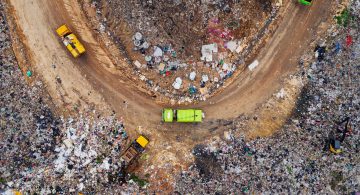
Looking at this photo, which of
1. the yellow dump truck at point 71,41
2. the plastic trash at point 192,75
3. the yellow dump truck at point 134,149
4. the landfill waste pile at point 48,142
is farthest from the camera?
the plastic trash at point 192,75

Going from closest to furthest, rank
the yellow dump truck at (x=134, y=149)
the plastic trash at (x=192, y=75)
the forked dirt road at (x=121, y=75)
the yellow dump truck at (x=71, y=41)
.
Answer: the yellow dump truck at (x=71, y=41) < the yellow dump truck at (x=134, y=149) < the forked dirt road at (x=121, y=75) < the plastic trash at (x=192, y=75)

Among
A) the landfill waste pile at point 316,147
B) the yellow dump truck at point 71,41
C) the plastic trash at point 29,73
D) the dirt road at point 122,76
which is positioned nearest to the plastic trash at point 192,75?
the dirt road at point 122,76

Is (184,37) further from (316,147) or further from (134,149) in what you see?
(316,147)

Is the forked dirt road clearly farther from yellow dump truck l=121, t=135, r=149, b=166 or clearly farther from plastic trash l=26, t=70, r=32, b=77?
yellow dump truck l=121, t=135, r=149, b=166

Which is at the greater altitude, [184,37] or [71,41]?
[71,41]

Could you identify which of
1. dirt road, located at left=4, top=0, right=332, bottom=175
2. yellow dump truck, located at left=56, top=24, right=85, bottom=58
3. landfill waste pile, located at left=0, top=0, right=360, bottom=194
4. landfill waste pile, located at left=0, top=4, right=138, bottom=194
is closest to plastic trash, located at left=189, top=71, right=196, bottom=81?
landfill waste pile, located at left=0, top=0, right=360, bottom=194

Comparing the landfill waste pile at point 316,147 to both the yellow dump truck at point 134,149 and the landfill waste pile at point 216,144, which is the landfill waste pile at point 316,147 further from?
the yellow dump truck at point 134,149

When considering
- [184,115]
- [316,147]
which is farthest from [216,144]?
[316,147]
